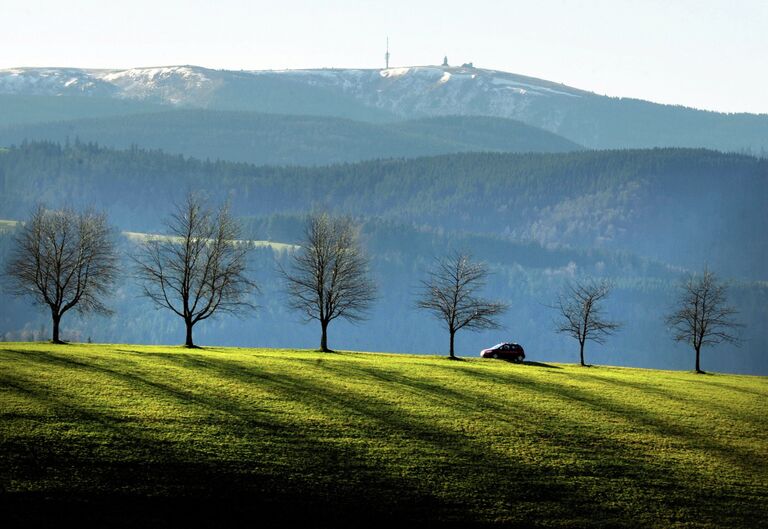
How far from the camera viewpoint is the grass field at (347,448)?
5512 cm

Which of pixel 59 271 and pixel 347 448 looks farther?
pixel 59 271

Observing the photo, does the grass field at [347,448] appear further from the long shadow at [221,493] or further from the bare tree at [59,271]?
the bare tree at [59,271]

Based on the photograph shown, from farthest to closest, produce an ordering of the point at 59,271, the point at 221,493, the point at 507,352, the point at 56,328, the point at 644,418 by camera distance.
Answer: the point at 507,352 < the point at 59,271 < the point at 56,328 < the point at 644,418 < the point at 221,493

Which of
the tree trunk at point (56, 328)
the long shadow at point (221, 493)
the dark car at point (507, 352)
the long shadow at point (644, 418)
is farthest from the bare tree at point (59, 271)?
the long shadow at point (221, 493)

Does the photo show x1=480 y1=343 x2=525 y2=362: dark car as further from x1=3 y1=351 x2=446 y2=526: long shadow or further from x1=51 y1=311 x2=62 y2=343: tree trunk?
x1=3 y1=351 x2=446 y2=526: long shadow

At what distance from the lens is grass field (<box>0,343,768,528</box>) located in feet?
181

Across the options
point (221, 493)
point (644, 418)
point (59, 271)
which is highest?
point (59, 271)

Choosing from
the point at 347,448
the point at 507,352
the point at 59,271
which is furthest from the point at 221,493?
the point at 507,352

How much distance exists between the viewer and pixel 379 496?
2250 inches

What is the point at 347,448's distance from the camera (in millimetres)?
62344

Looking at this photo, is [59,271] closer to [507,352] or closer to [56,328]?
[56,328]

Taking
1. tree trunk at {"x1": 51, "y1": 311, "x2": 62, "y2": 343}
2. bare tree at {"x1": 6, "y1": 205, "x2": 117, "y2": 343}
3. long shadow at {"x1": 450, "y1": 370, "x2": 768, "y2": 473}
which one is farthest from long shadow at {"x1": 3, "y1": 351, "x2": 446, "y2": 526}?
bare tree at {"x1": 6, "y1": 205, "x2": 117, "y2": 343}

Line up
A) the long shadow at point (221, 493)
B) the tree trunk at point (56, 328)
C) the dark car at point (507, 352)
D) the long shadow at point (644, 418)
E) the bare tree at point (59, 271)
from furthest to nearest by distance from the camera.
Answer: the dark car at point (507, 352) < the bare tree at point (59, 271) < the tree trunk at point (56, 328) < the long shadow at point (644, 418) < the long shadow at point (221, 493)

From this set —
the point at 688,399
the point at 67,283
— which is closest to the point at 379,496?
the point at 688,399
